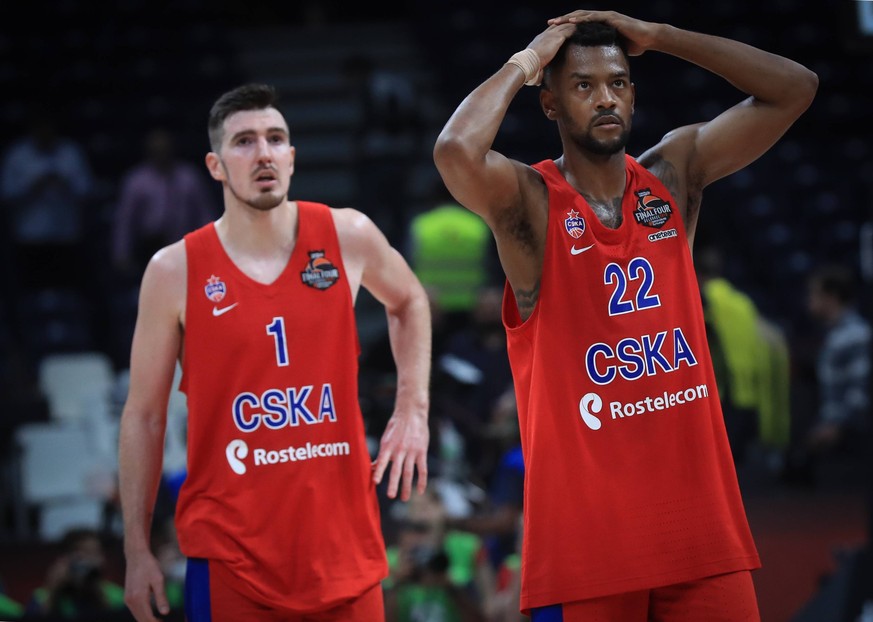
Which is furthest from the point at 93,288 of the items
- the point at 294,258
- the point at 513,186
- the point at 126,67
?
the point at 513,186

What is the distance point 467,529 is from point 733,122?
3.25 metres

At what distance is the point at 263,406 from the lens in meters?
3.69

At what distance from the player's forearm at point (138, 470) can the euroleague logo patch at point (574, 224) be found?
4.35 ft

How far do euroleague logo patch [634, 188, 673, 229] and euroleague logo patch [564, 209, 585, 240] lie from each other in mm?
153

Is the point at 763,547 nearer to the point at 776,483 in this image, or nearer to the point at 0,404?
the point at 776,483

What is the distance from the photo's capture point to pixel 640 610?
3250mm

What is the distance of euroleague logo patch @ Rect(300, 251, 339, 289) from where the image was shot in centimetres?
386

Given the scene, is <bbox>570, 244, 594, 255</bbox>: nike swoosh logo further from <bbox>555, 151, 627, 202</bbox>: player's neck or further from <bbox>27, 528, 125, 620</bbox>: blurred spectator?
<bbox>27, 528, 125, 620</bbox>: blurred spectator

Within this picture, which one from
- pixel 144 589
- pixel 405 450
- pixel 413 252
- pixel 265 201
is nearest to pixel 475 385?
pixel 413 252

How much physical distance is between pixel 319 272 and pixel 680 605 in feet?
4.66

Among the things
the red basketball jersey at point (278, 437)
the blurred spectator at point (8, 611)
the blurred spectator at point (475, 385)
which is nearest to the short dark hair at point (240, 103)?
the red basketball jersey at point (278, 437)

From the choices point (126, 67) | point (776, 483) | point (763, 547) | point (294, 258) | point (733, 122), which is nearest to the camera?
point (733, 122)

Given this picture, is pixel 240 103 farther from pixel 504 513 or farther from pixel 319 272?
pixel 504 513

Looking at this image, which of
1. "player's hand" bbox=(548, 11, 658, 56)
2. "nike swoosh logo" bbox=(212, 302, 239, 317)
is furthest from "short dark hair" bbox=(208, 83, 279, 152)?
"player's hand" bbox=(548, 11, 658, 56)
